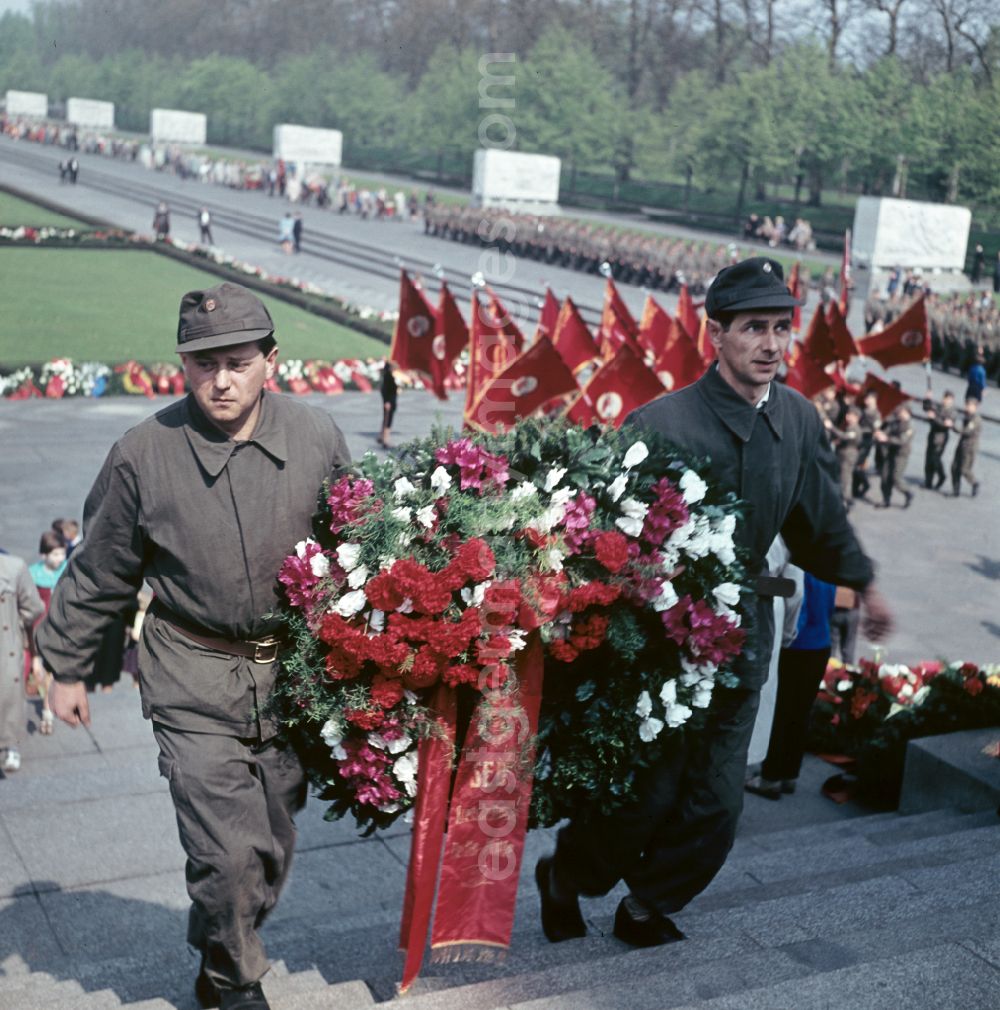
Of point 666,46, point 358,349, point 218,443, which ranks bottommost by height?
point 358,349

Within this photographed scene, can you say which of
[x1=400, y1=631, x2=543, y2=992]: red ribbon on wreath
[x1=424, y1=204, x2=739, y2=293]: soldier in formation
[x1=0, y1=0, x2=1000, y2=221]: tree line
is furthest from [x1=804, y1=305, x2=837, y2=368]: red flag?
[x1=0, y1=0, x2=1000, y2=221]: tree line

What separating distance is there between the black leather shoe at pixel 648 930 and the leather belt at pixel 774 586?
852 mm

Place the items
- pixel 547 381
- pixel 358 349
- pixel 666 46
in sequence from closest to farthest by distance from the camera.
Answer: pixel 547 381, pixel 358 349, pixel 666 46

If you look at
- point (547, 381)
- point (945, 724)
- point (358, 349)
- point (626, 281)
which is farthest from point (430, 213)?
point (945, 724)

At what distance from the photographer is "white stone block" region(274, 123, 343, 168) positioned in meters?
52.0

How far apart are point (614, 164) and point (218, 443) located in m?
53.3

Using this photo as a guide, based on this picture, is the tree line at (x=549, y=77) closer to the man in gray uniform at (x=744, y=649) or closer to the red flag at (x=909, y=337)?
the red flag at (x=909, y=337)

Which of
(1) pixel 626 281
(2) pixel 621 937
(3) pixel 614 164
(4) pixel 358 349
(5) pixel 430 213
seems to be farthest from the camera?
(3) pixel 614 164

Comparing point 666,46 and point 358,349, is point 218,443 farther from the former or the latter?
point 666,46

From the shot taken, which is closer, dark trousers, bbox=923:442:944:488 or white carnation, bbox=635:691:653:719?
white carnation, bbox=635:691:653:719

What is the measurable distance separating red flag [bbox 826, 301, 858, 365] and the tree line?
924 inches

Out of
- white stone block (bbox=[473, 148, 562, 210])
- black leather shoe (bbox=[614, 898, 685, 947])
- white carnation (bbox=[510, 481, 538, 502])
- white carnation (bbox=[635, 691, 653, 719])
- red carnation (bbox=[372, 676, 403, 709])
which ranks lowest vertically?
black leather shoe (bbox=[614, 898, 685, 947])

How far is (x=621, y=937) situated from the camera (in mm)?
3799

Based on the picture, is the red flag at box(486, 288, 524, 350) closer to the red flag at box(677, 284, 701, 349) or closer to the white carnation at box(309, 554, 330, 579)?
the red flag at box(677, 284, 701, 349)
